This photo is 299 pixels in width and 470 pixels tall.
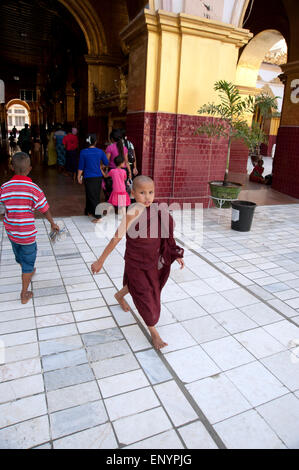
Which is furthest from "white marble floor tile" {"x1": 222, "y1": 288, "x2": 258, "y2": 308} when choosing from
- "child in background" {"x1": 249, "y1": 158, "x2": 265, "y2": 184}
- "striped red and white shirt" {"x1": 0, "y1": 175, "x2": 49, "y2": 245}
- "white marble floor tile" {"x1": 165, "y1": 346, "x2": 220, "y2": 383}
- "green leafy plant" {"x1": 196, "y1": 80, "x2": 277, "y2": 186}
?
"child in background" {"x1": 249, "y1": 158, "x2": 265, "y2": 184}

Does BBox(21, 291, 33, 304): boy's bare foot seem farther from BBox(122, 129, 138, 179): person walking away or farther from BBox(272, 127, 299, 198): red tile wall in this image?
BBox(272, 127, 299, 198): red tile wall

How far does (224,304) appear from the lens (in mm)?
3480

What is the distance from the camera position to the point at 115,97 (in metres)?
8.80

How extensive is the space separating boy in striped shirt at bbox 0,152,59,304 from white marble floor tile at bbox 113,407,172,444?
1826 millimetres

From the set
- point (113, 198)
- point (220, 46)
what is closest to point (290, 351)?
point (113, 198)

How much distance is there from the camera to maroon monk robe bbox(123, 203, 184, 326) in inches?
102

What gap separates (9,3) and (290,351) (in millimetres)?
15121

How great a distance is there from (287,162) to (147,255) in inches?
332

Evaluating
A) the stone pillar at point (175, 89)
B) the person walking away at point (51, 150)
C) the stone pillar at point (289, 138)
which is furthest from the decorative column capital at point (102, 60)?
the stone pillar at point (289, 138)

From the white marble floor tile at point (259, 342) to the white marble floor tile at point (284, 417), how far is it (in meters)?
0.47

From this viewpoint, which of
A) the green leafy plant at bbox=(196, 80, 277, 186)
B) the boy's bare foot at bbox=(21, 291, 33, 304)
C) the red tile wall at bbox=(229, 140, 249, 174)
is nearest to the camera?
the boy's bare foot at bbox=(21, 291, 33, 304)

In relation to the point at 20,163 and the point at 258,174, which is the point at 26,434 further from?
the point at 258,174

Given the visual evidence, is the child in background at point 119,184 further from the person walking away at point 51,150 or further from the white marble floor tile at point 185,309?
the person walking away at point 51,150

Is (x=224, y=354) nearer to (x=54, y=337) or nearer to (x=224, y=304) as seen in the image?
(x=224, y=304)
